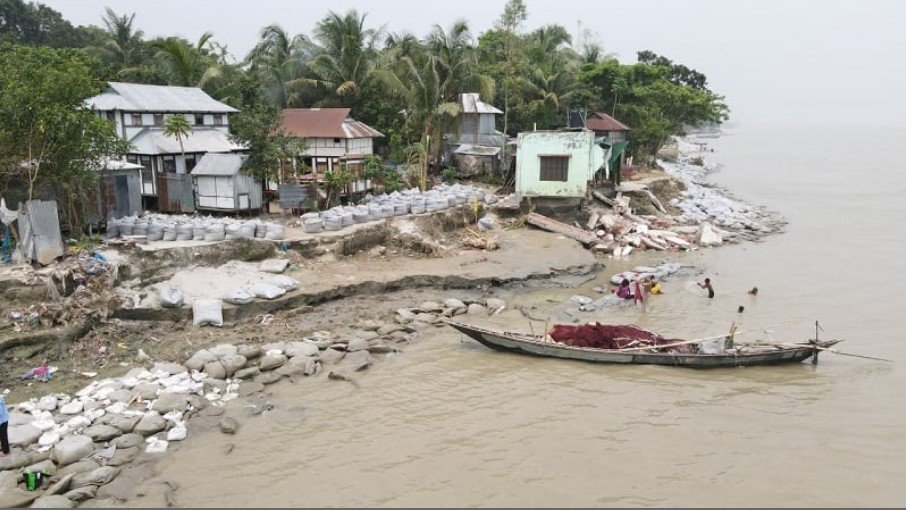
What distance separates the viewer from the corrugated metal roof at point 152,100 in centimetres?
2492

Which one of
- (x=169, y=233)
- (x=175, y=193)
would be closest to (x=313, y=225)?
(x=169, y=233)

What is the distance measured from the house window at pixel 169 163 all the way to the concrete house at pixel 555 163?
14.7 m

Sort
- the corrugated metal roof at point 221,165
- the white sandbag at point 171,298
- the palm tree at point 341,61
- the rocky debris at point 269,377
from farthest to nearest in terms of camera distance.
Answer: the palm tree at point 341,61, the corrugated metal roof at point 221,165, the white sandbag at point 171,298, the rocky debris at point 269,377

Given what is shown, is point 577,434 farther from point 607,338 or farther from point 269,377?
point 269,377

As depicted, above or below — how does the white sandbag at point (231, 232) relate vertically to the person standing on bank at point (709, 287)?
above

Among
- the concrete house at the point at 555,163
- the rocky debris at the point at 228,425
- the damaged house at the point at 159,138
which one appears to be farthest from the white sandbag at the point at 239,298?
the concrete house at the point at 555,163

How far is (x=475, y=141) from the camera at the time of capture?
3819cm

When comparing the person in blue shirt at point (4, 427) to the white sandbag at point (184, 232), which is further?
the white sandbag at point (184, 232)

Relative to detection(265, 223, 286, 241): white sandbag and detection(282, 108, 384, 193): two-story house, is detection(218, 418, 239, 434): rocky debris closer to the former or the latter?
detection(265, 223, 286, 241): white sandbag

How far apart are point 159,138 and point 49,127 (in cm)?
957

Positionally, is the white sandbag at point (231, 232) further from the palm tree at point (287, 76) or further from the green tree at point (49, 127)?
the palm tree at point (287, 76)

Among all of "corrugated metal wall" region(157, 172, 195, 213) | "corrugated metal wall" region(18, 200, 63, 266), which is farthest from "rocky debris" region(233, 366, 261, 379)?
"corrugated metal wall" region(157, 172, 195, 213)

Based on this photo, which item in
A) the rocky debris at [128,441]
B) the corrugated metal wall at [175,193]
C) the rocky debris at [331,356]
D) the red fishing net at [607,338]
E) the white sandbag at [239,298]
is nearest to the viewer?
the rocky debris at [128,441]

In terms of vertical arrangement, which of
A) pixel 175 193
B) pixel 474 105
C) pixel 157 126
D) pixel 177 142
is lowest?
pixel 175 193
